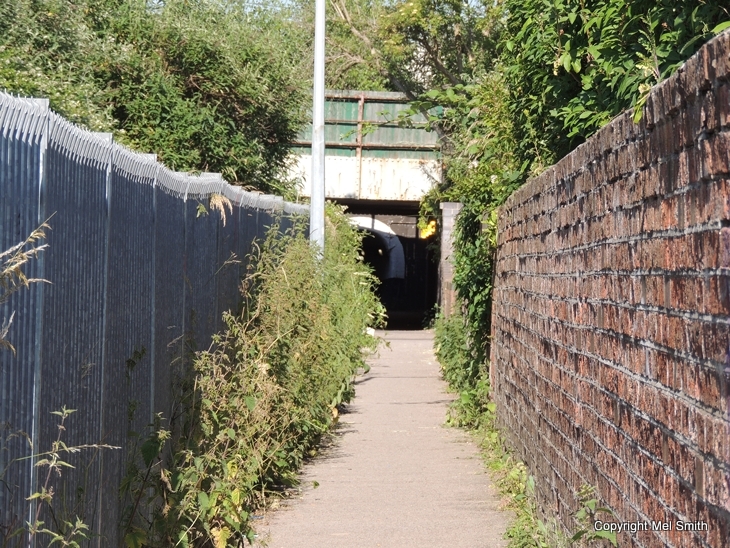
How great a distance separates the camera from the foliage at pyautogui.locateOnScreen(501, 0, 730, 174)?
5223 millimetres

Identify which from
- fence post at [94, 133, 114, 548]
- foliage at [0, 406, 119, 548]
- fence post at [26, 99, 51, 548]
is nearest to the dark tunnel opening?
fence post at [94, 133, 114, 548]

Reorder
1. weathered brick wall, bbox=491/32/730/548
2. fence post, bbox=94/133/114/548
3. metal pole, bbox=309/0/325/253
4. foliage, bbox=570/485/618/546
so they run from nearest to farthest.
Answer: weathered brick wall, bbox=491/32/730/548, foliage, bbox=570/485/618/546, fence post, bbox=94/133/114/548, metal pole, bbox=309/0/325/253

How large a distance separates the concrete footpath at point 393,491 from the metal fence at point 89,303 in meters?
1.39

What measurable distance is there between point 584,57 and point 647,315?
4138 millimetres

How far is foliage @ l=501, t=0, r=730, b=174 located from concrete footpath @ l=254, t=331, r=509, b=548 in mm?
2595

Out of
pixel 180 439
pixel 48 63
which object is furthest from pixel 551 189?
pixel 48 63

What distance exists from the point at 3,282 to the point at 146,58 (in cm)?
1376

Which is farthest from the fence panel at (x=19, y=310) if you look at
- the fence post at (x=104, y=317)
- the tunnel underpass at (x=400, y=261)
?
the tunnel underpass at (x=400, y=261)

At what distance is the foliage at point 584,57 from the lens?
5223 mm

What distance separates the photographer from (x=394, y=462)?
912 centimetres

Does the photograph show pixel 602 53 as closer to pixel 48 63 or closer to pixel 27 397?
pixel 27 397

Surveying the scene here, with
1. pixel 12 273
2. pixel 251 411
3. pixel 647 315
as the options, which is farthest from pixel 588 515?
pixel 12 273

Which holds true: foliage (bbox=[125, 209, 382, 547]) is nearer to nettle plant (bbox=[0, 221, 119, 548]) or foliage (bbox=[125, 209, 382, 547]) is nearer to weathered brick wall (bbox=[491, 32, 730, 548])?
nettle plant (bbox=[0, 221, 119, 548])

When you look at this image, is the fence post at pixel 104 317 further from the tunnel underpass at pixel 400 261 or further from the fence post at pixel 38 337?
the tunnel underpass at pixel 400 261
